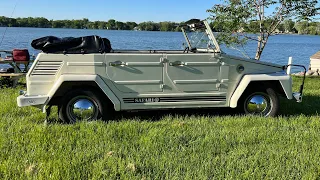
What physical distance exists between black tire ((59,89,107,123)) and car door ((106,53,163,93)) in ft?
1.24

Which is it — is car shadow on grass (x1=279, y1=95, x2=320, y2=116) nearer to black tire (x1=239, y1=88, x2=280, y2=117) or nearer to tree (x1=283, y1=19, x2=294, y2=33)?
black tire (x1=239, y1=88, x2=280, y2=117)

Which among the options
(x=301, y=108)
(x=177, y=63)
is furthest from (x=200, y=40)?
(x=301, y=108)

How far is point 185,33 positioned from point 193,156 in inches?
150

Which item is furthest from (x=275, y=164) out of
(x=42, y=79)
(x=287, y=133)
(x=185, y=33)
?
(x=185, y=33)

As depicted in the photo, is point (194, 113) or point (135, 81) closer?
point (135, 81)

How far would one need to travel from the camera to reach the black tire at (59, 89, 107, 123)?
566 centimetres

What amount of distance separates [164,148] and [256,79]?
237cm

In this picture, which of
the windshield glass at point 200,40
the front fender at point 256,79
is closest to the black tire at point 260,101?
the front fender at point 256,79

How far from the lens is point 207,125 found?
18.2 ft

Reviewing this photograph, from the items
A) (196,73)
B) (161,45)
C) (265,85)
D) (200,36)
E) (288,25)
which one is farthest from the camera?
(161,45)

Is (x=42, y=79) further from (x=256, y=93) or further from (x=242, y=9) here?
(x=242, y=9)

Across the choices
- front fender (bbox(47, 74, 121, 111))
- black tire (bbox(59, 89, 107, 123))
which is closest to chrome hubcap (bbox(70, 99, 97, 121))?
black tire (bbox(59, 89, 107, 123))

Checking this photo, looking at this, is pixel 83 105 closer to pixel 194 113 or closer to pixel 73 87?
pixel 73 87

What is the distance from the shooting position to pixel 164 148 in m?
4.49
